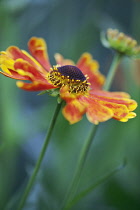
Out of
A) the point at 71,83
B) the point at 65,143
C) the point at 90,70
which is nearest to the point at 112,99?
the point at 71,83

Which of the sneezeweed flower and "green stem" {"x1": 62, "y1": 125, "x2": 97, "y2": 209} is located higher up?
the sneezeweed flower

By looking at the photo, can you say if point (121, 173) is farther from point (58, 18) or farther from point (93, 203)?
point (58, 18)

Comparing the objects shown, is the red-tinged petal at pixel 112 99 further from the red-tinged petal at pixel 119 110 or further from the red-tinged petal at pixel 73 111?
the red-tinged petal at pixel 73 111

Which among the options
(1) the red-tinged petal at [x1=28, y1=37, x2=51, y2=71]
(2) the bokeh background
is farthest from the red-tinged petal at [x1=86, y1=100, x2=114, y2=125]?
(2) the bokeh background

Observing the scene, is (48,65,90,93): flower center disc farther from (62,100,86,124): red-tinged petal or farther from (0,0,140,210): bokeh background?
(0,0,140,210): bokeh background

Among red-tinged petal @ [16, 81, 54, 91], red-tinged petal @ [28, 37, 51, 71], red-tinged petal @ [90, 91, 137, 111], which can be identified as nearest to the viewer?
red-tinged petal @ [16, 81, 54, 91]

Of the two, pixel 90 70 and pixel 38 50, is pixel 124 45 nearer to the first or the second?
pixel 90 70
